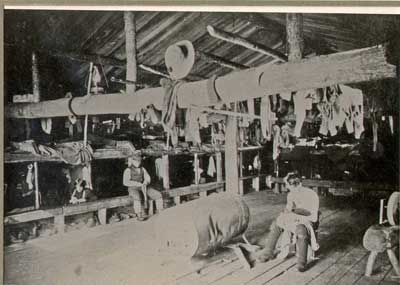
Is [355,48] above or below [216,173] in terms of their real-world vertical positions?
above

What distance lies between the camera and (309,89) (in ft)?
8.95

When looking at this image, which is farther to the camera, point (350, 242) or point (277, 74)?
point (350, 242)

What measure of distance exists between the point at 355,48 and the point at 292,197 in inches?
35.5

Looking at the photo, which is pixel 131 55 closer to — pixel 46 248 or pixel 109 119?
pixel 109 119

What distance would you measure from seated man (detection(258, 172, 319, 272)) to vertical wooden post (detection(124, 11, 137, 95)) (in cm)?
102

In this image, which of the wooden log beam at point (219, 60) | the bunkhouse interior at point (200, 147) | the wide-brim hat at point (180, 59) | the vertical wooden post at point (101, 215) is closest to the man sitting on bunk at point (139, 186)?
the bunkhouse interior at point (200, 147)

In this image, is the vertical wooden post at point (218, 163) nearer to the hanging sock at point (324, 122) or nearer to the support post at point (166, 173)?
the support post at point (166, 173)

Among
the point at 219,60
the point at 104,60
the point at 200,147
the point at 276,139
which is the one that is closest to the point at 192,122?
the point at 200,147

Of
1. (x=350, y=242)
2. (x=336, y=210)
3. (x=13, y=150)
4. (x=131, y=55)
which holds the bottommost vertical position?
(x=350, y=242)

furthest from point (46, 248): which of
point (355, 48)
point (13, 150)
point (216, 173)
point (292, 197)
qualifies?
point (355, 48)

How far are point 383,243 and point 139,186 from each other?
140 centimetres

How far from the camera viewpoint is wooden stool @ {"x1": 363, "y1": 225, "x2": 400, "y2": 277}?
2.80 metres

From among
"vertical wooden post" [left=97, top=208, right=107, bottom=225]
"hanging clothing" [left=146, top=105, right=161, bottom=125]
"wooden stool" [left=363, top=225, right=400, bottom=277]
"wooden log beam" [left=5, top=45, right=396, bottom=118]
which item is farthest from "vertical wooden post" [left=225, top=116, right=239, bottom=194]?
"wooden stool" [left=363, top=225, right=400, bottom=277]

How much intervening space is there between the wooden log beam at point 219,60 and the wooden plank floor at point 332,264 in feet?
2.94
